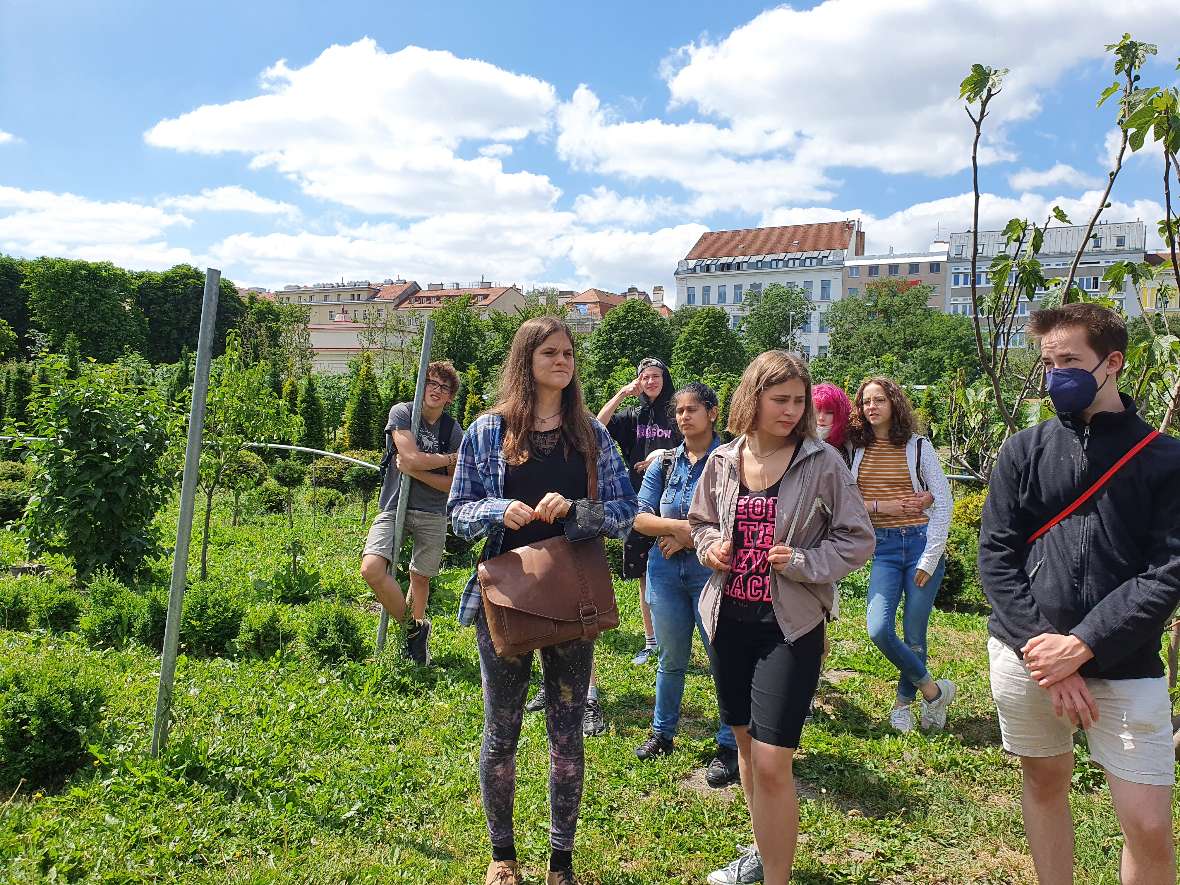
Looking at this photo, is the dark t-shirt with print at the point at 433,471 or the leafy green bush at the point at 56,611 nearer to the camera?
the dark t-shirt with print at the point at 433,471

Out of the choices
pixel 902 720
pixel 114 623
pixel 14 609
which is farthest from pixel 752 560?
pixel 14 609

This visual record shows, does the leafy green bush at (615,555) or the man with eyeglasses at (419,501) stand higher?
the man with eyeglasses at (419,501)

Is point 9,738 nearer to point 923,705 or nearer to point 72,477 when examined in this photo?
point 72,477

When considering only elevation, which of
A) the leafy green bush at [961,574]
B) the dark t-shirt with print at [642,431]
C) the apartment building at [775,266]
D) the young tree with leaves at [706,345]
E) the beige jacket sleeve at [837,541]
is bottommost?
the leafy green bush at [961,574]

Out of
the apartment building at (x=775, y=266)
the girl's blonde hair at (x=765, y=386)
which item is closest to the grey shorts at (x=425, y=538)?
the girl's blonde hair at (x=765, y=386)

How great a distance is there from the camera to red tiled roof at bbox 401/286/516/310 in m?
75.2

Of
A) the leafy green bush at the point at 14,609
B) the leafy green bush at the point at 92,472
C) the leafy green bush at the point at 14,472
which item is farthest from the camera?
the leafy green bush at the point at 14,472

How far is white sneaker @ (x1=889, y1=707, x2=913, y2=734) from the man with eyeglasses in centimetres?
278

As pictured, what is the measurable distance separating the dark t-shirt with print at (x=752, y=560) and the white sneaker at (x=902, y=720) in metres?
2.07

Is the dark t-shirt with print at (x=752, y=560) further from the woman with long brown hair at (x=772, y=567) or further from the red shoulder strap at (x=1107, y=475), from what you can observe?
the red shoulder strap at (x=1107, y=475)

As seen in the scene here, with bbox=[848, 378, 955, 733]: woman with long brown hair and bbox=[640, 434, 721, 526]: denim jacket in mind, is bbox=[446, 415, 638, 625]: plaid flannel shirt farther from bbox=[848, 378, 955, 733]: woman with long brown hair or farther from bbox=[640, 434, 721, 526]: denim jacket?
bbox=[848, 378, 955, 733]: woman with long brown hair

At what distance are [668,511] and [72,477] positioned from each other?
5.53 meters

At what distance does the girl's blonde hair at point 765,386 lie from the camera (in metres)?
2.88

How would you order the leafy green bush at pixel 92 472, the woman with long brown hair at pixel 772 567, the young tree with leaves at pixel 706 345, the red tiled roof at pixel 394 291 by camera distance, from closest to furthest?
1. the woman with long brown hair at pixel 772 567
2. the leafy green bush at pixel 92 472
3. the young tree with leaves at pixel 706 345
4. the red tiled roof at pixel 394 291
